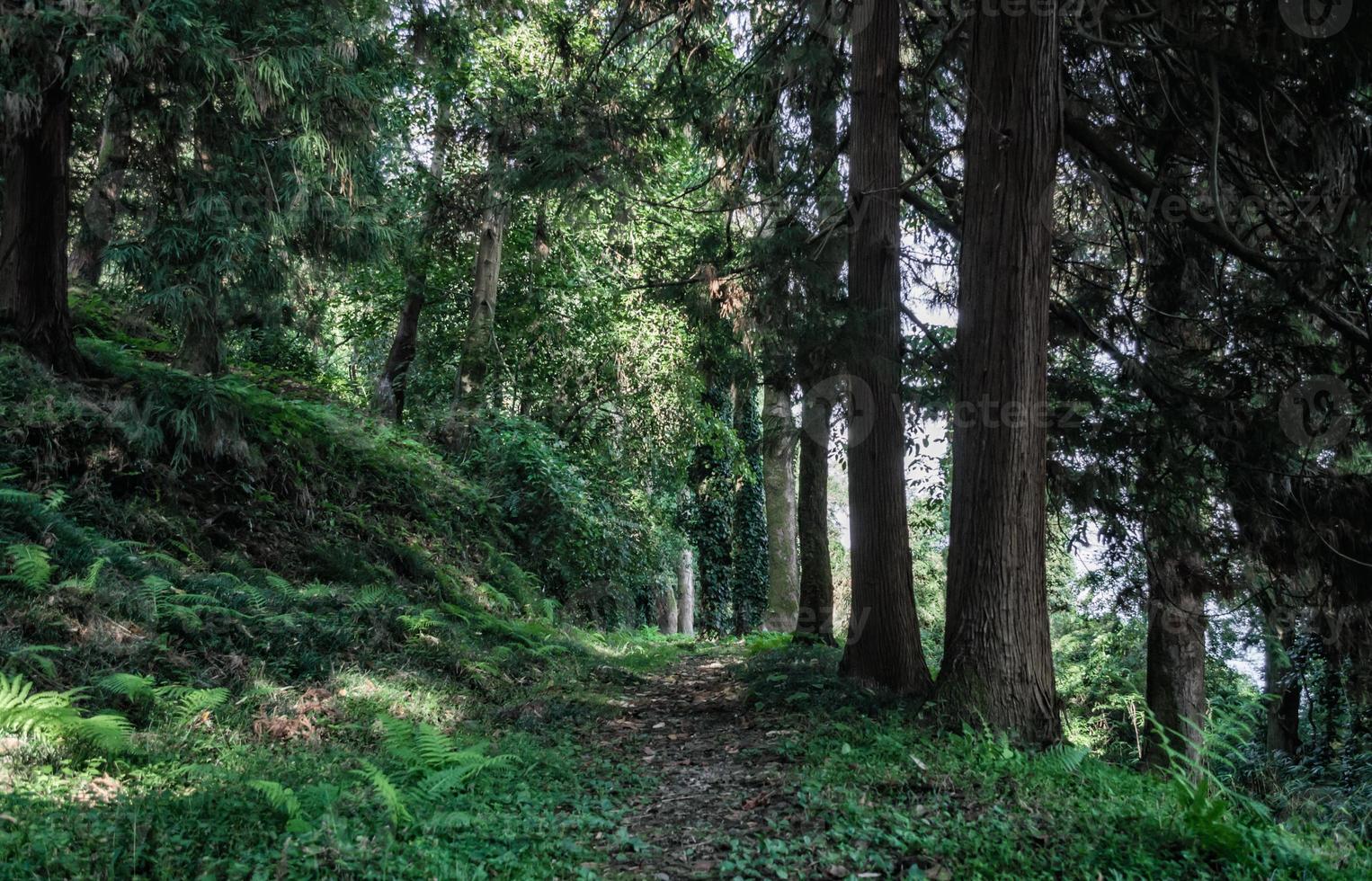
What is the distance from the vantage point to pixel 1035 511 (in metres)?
6.22

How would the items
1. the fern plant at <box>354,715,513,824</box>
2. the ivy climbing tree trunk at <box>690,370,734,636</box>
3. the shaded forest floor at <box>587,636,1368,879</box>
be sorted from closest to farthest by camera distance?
the shaded forest floor at <box>587,636,1368,879</box>, the fern plant at <box>354,715,513,824</box>, the ivy climbing tree trunk at <box>690,370,734,636</box>

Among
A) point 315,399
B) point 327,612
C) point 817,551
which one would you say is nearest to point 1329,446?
point 817,551

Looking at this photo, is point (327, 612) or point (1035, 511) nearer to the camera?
point (1035, 511)

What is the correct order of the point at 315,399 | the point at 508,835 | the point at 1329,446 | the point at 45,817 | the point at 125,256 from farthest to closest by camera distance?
the point at 315,399 < the point at 125,256 < the point at 1329,446 < the point at 508,835 < the point at 45,817

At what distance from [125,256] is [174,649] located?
4094 mm

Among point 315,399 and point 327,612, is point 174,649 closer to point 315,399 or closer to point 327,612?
point 327,612

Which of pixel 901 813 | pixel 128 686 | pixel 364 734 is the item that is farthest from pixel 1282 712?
pixel 128 686

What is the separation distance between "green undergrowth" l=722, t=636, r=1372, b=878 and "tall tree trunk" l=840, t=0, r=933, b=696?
1.97 meters

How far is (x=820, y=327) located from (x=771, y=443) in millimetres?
1339

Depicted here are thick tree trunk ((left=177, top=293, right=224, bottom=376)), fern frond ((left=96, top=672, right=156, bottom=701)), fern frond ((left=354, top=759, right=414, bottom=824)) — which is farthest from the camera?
thick tree trunk ((left=177, top=293, right=224, bottom=376))
